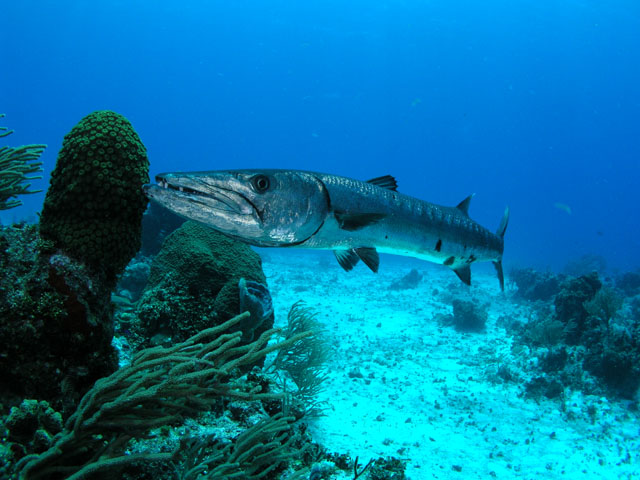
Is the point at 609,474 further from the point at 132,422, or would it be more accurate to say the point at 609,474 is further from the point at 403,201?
the point at 132,422

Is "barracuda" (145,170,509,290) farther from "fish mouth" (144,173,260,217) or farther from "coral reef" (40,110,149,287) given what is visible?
"coral reef" (40,110,149,287)

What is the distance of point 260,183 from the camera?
254 cm

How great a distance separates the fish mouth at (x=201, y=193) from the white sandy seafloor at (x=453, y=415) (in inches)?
181

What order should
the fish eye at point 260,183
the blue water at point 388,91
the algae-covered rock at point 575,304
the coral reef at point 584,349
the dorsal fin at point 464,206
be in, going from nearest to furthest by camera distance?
the fish eye at point 260,183, the dorsal fin at point 464,206, the coral reef at point 584,349, the algae-covered rock at point 575,304, the blue water at point 388,91

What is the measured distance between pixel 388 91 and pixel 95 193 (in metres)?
139

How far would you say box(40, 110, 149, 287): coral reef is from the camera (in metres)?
2.62

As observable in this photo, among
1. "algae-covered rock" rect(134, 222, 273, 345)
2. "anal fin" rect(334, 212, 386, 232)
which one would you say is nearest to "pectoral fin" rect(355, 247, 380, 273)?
→ "anal fin" rect(334, 212, 386, 232)

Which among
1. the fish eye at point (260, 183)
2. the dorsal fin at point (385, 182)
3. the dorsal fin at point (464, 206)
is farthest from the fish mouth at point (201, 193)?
the dorsal fin at point (464, 206)

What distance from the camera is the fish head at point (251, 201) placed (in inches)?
84.5

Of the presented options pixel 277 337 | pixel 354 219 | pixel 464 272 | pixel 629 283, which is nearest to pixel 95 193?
pixel 354 219

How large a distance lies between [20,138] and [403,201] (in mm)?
169402

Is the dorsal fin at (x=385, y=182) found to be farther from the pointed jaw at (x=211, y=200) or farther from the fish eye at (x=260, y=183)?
the pointed jaw at (x=211, y=200)

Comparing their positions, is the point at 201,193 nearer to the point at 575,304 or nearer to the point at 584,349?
the point at 584,349

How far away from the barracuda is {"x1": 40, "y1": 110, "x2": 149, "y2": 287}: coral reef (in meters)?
0.75
